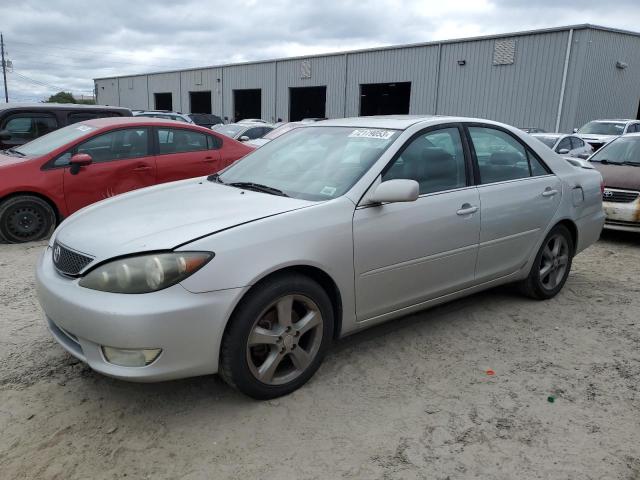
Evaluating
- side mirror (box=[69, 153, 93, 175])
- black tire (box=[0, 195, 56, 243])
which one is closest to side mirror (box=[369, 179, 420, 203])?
side mirror (box=[69, 153, 93, 175])

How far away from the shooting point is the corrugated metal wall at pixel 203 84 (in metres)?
39.9

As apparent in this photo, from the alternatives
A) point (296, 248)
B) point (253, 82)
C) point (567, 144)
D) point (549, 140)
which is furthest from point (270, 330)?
point (253, 82)

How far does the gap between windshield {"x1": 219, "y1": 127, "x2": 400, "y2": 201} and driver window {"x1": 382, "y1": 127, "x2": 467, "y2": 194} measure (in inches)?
5.8

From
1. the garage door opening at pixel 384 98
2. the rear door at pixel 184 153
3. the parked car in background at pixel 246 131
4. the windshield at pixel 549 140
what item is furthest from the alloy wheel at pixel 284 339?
the garage door opening at pixel 384 98

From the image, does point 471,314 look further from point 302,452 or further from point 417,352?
point 302,452

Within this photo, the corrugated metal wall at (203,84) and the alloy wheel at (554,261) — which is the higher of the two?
the corrugated metal wall at (203,84)

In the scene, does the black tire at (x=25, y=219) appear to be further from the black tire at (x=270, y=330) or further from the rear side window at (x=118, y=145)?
the black tire at (x=270, y=330)

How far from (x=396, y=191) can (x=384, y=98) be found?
33.6 meters

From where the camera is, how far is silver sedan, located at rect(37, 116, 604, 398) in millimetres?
2568

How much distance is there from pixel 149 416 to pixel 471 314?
266cm

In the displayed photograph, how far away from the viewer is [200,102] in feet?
146

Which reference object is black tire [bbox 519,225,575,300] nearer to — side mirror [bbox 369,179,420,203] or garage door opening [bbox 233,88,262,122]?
side mirror [bbox 369,179,420,203]

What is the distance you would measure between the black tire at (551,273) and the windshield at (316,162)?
1834 millimetres

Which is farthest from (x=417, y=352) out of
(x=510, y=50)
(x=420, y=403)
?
(x=510, y=50)
